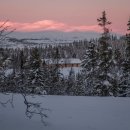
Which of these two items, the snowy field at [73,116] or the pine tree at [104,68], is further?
the pine tree at [104,68]

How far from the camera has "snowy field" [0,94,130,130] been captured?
964 cm

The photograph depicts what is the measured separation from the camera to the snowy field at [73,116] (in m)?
9.64

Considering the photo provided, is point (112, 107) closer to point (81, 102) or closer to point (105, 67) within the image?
point (81, 102)

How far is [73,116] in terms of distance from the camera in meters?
11.2

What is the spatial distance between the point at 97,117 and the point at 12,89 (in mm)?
4169

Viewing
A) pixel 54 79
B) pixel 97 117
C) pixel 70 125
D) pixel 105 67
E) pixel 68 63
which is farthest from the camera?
pixel 68 63

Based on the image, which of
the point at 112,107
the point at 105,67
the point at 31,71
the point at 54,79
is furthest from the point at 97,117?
the point at 54,79

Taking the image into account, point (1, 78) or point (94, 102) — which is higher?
point (1, 78)

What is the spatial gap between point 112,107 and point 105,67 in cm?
1655

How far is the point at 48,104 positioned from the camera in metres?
13.4

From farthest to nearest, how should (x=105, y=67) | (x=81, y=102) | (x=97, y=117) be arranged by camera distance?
(x=105, y=67) < (x=81, y=102) < (x=97, y=117)

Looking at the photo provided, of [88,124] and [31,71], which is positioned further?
[31,71]

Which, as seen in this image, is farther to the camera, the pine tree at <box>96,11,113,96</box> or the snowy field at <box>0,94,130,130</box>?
the pine tree at <box>96,11,113,96</box>

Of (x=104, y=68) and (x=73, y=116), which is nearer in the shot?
(x=73, y=116)
